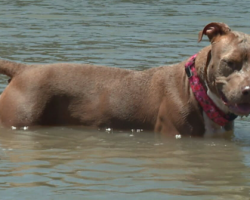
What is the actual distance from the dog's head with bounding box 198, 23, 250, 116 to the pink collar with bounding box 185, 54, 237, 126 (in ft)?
0.37

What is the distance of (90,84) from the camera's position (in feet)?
28.7

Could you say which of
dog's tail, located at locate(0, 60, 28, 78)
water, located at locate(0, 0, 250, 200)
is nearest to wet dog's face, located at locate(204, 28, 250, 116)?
water, located at locate(0, 0, 250, 200)

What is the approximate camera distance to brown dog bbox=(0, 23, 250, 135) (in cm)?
829

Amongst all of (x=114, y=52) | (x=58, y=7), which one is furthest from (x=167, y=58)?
(x=58, y=7)

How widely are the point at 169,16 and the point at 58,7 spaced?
10.9ft

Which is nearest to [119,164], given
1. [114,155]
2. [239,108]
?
[114,155]

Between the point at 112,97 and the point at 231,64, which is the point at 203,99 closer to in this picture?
the point at 231,64

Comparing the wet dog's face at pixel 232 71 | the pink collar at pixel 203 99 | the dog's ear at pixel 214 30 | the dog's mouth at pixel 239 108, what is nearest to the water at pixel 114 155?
the pink collar at pixel 203 99

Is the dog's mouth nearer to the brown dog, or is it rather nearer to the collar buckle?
the brown dog

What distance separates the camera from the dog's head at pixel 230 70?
7.68 m

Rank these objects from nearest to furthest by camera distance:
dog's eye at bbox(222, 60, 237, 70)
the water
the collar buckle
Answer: the water < dog's eye at bbox(222, 60, 237, 70) < the collar buckle

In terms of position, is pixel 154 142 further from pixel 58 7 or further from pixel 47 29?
pixel 58 7

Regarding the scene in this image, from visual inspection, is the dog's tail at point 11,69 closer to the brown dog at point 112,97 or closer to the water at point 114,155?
the brown dog at point 112,97

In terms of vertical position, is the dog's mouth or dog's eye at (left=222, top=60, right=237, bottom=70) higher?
dog's eye at (left=222, top=60, right=237, bottom=70)
